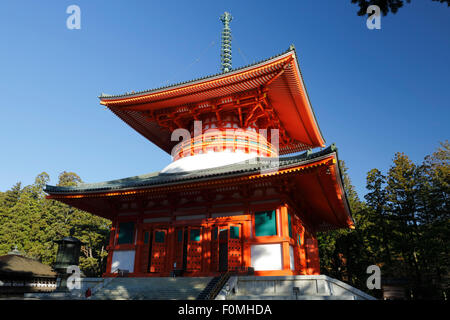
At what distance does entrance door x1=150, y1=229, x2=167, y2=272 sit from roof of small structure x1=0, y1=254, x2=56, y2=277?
14656mm

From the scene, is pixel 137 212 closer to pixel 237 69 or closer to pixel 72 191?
pixel 72 191

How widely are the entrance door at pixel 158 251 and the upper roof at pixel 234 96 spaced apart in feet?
24.1

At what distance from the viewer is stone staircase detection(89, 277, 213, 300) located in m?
11.8

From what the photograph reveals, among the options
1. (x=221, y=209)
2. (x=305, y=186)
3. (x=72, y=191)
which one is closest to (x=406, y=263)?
(x=305, y=186)

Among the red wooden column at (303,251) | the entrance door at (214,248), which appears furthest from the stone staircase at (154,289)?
the red wooden column at (303,251)

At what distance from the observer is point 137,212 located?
17.1 m

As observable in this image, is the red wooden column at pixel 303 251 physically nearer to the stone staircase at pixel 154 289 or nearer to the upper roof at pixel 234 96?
the stone staircase at pixel 154 289

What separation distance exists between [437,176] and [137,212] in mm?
30520

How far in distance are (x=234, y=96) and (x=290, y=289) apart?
10.7 m

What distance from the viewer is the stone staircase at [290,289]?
1003cm

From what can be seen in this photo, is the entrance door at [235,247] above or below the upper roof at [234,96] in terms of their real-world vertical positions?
below

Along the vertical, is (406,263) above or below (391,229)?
below

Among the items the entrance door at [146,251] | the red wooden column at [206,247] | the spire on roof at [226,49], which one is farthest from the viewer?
the spire on roof at [226,49]
